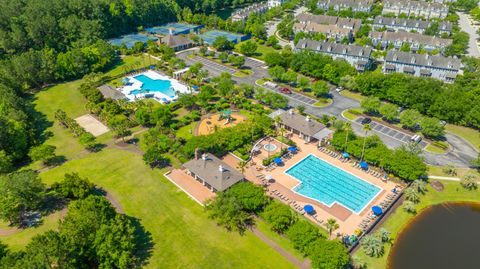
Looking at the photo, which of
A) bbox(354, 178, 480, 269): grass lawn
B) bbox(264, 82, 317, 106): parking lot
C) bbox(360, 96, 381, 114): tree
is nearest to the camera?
bbox(354, 178, 480, 269): grass lawn

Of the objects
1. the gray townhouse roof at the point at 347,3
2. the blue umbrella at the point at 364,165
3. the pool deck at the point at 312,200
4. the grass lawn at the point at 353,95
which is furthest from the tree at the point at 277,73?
the gray townhouse roof at the point at 347,3

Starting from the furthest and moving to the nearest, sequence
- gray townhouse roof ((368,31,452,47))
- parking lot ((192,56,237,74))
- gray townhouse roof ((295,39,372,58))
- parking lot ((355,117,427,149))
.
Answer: gray townhouse roof ((368,31,452,47)) < parking lot ((192,56,237,74)) < gray townhouse roof ((295,39,372,58)) < parking lot ((355,117,427,149))

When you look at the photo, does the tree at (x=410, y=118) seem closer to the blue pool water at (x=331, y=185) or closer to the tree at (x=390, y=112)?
the tree at (x=390, y=112)

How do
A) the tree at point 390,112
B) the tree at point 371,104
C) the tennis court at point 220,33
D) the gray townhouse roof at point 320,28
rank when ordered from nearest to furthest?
the tree at point 390,112
the tree at point 371,104
the gray townhouse roof at point 320,28
the tennis court at point 220,33

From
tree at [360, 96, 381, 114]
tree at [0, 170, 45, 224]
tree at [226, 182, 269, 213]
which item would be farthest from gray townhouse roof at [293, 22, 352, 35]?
tree at [0, 170, 45, 224]

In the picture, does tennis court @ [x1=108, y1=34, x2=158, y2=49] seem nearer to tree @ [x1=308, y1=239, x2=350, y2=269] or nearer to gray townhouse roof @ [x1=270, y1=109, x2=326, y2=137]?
gray townhouse roof @ [x1=270, y1=109, x2=326, y2=137]

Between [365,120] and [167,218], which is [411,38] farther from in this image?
[167,218]
